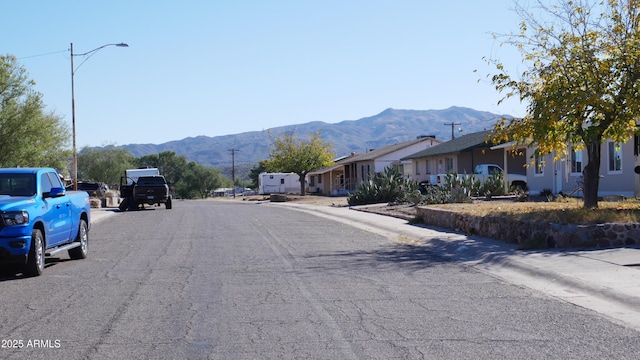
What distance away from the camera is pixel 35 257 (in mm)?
12305

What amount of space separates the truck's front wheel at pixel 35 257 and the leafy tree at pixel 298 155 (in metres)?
52.8

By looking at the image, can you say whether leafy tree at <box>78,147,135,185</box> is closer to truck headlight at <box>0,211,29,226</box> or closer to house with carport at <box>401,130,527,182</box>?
house with carport at <box>401,130,527,182</box>

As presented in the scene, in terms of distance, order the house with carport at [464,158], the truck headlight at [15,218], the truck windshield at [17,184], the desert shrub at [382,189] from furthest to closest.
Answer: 1. the house with carport at [464,158]
2. the desert shrub at [382,189]
3. the truck windshield at [17,184]
4. the truck headlight at [15,218]

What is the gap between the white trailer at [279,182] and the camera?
281 ft

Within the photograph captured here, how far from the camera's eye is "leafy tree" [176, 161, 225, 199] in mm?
116750

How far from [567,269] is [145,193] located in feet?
105

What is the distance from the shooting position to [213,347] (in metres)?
7.37

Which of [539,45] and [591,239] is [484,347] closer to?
[591,239]

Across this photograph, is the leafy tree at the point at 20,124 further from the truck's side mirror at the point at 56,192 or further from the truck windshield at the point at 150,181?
the truck's side mirror at the point at 56,192

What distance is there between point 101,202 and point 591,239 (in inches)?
1549

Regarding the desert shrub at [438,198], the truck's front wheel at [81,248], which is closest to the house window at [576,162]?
the desert shrub at [438,198]

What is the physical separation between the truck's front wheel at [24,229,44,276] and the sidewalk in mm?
7831

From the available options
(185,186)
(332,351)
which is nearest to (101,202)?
(332,351)

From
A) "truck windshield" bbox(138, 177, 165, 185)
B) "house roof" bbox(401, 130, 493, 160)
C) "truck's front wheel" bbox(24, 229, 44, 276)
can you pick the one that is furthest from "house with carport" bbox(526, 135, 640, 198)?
"truck windshield" bbox(138, 177, 165, 185)
